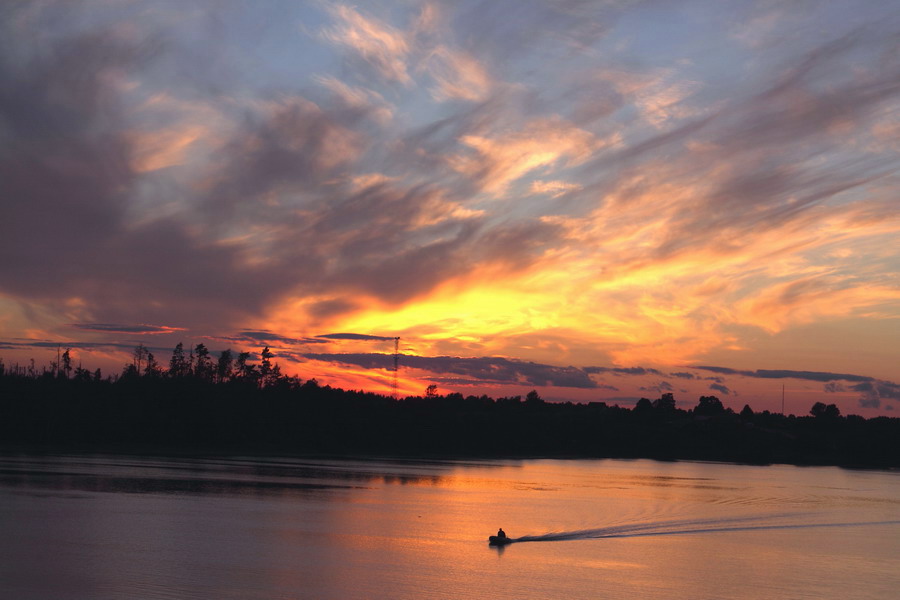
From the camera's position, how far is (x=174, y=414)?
428 feet

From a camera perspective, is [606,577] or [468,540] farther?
[468,540]

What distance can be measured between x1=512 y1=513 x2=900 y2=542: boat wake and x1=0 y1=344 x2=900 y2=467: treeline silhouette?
7701cm

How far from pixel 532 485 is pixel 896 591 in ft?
145

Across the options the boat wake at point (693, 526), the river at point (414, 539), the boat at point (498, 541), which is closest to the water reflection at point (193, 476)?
the river at point (414, 539)

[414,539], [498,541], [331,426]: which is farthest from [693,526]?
[331,426]

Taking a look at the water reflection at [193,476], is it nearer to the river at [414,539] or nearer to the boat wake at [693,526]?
the river at [414,539]

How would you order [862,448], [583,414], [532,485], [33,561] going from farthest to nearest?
[583,414]
[862,448]
[532,485]
[33,561]

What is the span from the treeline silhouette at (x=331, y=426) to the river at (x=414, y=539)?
52.1m

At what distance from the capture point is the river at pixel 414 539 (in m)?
28.2

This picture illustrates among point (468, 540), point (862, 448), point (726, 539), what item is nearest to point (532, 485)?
point (726, 539)

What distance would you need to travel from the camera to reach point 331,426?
140m

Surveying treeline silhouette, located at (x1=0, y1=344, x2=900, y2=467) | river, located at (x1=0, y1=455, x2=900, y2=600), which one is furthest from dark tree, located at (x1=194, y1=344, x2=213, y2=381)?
river, located at (x1=0, y1=455, x2=900, y2=600)

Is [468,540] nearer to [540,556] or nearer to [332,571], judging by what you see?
[540,556]

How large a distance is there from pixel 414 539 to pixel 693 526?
17.9 m
